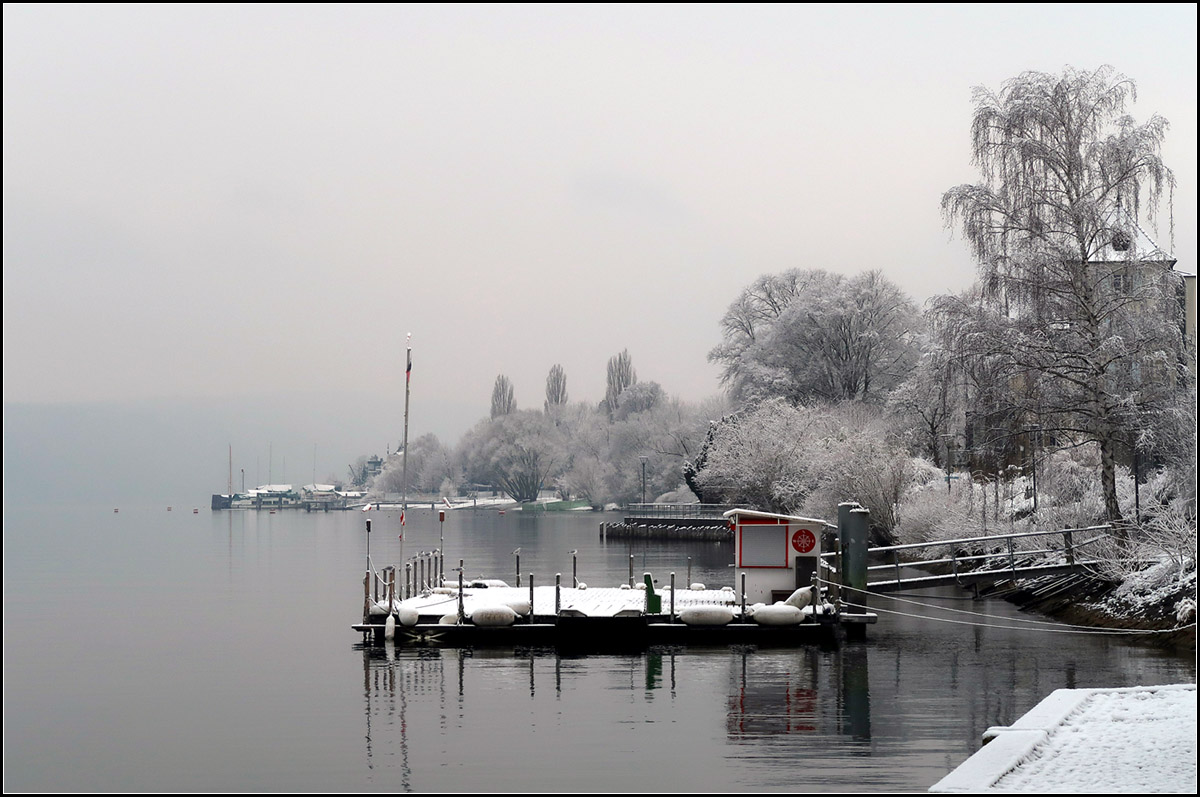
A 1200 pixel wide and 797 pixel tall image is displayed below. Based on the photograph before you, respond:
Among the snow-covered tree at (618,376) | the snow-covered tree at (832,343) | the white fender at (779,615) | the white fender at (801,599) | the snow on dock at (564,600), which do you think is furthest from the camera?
the snow-covered tree at (618,376)

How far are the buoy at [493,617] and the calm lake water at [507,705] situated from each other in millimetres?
989

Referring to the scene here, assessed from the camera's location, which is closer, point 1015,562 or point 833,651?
point 833,651

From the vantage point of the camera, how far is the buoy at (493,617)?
27078 millimetres

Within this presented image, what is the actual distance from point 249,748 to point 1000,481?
27976 millimetres

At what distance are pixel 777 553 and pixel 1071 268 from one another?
10.4 metres

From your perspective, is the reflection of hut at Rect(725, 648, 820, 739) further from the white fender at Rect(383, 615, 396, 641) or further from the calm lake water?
the white fender at Rect(383, 615, 396, 641)

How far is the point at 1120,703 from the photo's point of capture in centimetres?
1627

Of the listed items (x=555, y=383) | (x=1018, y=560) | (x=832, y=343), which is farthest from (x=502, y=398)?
(x=1018, y=560)

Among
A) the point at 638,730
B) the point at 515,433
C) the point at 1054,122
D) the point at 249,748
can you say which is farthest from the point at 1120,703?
the point at 515,433

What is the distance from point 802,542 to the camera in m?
29.3

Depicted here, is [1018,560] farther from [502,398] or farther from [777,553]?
[502,398]

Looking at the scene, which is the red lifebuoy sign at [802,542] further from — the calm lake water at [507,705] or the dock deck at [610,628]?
the calm lake water at [507,705]

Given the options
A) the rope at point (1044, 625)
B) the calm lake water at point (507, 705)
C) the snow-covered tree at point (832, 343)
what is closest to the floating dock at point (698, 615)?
the calm lake water at point (507, 705)

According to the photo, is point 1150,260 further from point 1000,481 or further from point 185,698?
point 185,698
